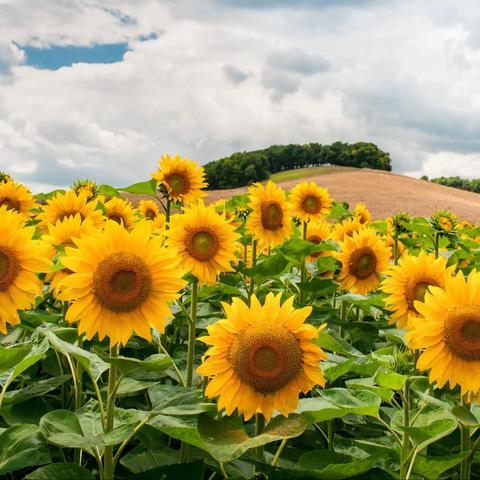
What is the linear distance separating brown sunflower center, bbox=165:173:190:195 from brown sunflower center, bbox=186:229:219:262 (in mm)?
1875

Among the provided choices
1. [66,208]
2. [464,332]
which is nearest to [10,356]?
[464,332]

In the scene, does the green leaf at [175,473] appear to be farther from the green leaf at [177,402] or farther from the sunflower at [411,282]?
the sunflower at [411,282]

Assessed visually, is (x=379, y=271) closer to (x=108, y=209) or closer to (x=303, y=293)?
(x=303, y=293)

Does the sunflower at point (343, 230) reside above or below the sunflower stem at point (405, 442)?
above

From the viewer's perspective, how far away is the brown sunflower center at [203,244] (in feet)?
13.0

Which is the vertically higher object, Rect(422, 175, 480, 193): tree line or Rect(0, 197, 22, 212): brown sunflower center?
Rect(422, 175, 480, 193): tree line

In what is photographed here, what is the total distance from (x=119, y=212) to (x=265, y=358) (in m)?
4.21

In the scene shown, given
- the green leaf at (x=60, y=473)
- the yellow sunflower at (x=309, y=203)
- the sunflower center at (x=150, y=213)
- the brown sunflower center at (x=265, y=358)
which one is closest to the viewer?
the green leaf at (x=60, y=473)

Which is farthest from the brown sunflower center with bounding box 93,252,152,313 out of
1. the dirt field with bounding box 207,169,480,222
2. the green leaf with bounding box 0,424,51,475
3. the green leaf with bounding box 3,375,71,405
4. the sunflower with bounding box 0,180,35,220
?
A: the dirt field with bounding box 207,169,480,222

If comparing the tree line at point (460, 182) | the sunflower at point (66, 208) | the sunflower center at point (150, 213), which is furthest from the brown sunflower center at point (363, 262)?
the tree line at point (460, 182)

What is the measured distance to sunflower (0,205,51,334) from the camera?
2773 millimetres

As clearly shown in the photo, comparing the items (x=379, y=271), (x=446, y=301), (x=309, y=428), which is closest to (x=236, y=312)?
(x=446, y=301)

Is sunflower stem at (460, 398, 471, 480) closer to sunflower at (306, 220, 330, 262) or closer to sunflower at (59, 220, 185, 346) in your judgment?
sunflower at (59, 220, 185, 346)

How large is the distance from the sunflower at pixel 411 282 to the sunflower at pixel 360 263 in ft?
4.32
